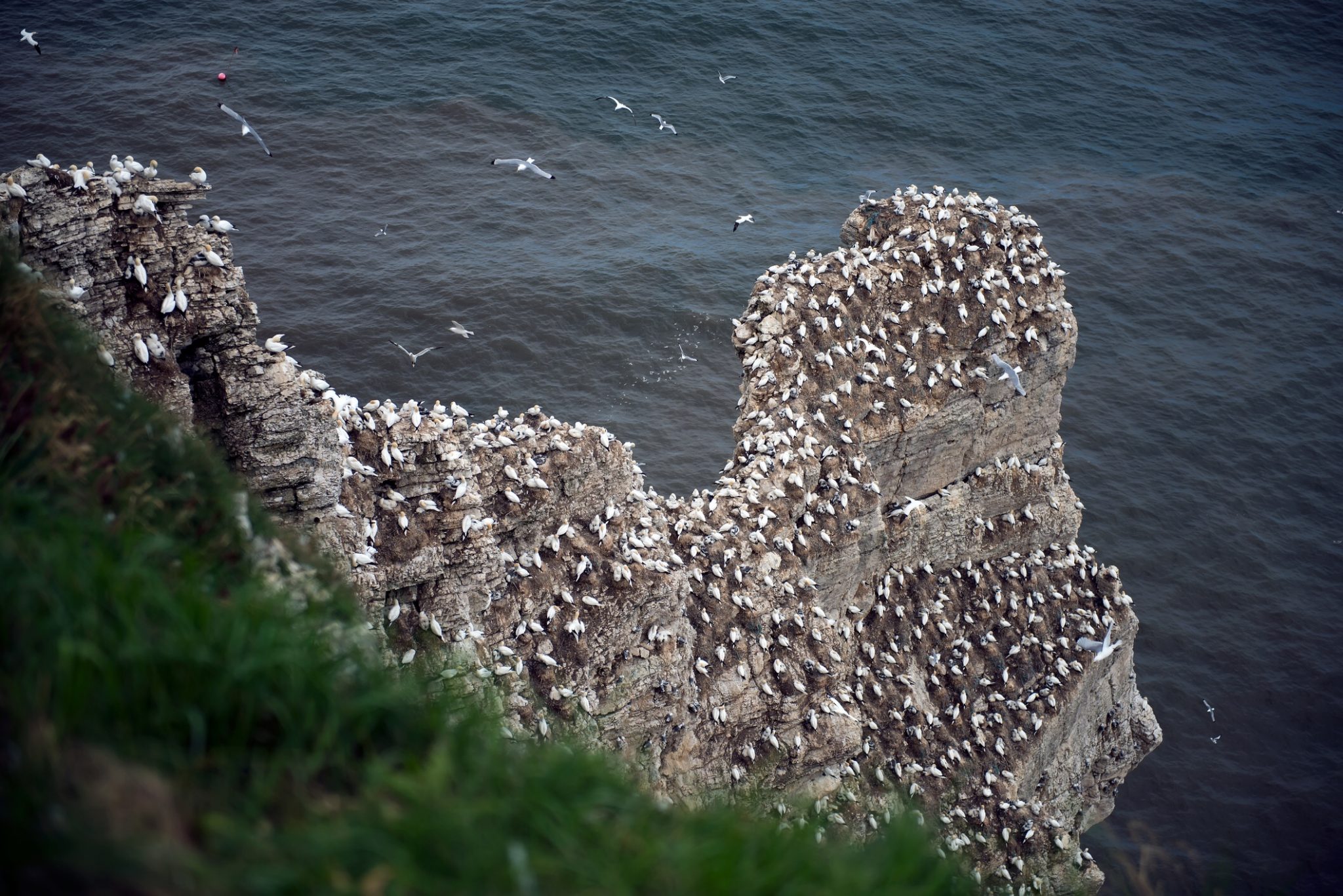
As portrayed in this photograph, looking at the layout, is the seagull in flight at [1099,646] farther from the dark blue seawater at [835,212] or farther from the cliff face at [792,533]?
the dark blue seawater at [835,212]

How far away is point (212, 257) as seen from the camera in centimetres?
1015

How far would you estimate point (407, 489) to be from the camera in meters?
11.5

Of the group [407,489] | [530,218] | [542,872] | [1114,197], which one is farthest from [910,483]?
[1114,197]

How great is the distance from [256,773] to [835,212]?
36566 millimetres

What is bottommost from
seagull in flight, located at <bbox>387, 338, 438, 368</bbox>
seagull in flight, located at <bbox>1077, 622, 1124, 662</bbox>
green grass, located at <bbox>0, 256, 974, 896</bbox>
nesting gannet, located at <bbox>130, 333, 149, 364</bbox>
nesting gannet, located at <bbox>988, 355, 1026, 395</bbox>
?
seagull in flight, located at <bbox>1077, 622, 1124, 662</bbox>

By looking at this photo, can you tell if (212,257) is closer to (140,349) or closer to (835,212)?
(140,349)

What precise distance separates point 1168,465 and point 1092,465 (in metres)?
2.57

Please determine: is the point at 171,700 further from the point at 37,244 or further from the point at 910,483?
the point at 910,483

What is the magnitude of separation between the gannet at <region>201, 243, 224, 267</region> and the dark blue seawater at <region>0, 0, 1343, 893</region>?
1857 centimetres

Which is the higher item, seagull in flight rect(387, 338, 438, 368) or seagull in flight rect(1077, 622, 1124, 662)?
seagull in flight rect(387, 338, 438, 368)

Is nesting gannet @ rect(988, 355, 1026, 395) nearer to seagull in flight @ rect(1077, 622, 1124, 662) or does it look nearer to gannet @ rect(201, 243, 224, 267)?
seagull in flight @ rect(1077, 622, 1124, 662)

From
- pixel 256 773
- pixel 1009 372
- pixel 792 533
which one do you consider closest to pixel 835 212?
pixel 1009 372

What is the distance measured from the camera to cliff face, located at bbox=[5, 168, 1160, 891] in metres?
10.3

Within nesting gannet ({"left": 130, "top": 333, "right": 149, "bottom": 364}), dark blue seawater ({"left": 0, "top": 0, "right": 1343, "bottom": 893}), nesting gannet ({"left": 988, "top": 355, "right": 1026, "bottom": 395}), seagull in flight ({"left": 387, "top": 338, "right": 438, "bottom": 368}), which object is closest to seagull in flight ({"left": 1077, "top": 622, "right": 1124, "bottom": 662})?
nesting gannet ({"left": 988, "top": 355, "right": 1026, "bottom": 395})
